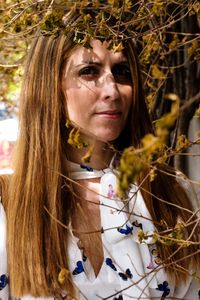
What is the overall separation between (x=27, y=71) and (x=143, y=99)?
14.1 inches

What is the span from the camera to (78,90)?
5.93 ft

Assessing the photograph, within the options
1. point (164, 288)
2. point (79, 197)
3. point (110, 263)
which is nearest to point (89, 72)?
point (79, 197)

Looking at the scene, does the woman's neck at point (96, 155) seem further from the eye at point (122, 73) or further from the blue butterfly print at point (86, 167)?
the eye at point (122, 73)

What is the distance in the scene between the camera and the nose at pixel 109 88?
178cm

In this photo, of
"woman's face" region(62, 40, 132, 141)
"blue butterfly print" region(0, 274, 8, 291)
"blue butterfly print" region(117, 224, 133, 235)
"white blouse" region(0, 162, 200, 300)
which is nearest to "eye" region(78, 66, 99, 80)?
"woman's face" region(62, 40, 132, 141)

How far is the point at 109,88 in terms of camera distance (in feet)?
5.85

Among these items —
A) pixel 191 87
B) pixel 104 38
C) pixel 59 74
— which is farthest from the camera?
pixel 191 87

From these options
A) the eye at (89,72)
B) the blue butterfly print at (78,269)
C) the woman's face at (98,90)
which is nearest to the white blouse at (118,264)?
the blue butterfly print at (78,269)

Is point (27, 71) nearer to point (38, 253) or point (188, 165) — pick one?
point (38, 253)

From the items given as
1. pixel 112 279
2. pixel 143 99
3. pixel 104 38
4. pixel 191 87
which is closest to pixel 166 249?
pixel 112 279

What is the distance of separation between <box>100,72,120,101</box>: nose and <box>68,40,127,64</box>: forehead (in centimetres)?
5

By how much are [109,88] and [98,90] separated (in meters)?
0.03

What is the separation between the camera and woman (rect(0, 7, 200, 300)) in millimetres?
1743

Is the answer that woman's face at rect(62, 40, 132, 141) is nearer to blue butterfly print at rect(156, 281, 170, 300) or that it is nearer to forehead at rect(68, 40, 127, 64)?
forehead at rect(68, 40, 127, 64)
